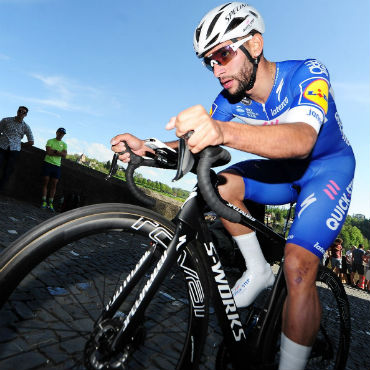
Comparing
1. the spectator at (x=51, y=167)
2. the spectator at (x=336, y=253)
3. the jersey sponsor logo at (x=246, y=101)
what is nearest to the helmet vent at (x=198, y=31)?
the jersey sponsor logo at (x=246, y=101)

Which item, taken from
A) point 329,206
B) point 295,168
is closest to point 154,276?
point 329,206

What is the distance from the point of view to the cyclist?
5.64ft

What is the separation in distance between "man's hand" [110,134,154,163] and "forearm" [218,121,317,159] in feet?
2.68

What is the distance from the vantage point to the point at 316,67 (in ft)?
6.00

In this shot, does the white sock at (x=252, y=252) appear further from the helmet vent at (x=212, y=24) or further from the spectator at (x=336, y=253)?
the spectator at (x=336, y=253)

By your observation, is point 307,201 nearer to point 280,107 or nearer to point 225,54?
→ point 280,107

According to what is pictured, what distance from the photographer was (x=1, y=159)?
23.7 feet

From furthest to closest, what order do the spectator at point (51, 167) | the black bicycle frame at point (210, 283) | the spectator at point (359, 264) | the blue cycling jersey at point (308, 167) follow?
1. the spectator at point (359, 264)
2. the spectator at point (51, 167)
3. the blue cycling jersey at point (308, 167)
4. the black bicycle frame at point (210, 283)

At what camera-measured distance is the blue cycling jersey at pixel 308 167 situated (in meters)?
1.67

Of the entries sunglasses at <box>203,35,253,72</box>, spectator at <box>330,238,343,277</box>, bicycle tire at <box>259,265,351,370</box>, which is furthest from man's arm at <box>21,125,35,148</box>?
spectator at <box>330,238,343,277</box>

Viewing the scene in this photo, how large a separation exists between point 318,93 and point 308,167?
Answer: 0.70m

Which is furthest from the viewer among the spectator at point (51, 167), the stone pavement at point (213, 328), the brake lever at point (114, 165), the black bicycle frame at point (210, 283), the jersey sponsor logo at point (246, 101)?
the spectator at point (51, 167)

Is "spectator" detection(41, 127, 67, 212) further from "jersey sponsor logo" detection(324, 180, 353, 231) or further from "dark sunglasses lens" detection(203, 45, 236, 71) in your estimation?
"jersey sponsor logo" detection(324, 180, 353, 231)

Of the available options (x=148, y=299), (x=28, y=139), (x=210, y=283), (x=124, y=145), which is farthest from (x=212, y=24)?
(x=28, y=139)
